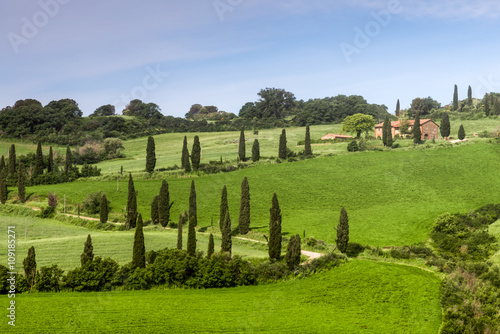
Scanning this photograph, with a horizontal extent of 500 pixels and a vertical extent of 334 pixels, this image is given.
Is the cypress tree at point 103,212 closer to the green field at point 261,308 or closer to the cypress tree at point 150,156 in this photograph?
A: the cypress tree at point 150,156

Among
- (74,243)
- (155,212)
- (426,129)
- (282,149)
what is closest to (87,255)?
(74,243)

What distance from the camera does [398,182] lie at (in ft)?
303

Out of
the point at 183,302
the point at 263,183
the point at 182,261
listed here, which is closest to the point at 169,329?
the point at 183,302

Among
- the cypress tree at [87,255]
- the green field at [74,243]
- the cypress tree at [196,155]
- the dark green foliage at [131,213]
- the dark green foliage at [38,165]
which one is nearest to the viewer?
the cypress tree at [87,255]

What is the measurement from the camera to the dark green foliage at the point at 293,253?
5181 cm

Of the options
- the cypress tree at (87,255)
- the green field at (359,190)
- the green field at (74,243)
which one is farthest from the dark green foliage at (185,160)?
the cypress tree at (87,255)

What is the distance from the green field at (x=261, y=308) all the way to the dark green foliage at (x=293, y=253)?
2980 millimetres

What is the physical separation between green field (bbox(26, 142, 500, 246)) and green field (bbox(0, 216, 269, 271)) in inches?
397

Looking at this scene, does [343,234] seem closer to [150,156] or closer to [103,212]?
[103,212]

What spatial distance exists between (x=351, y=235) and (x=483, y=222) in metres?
19.6

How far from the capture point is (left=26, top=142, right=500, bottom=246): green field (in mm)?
74312

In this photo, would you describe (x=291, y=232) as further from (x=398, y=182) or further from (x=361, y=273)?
(x=398, y=182)

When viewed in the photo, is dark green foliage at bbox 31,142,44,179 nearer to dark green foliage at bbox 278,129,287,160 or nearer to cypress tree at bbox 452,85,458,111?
dark green foliage at bbox 278,129,287,160

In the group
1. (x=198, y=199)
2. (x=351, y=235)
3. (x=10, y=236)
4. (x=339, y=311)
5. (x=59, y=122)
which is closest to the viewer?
(x=339, y=311)
